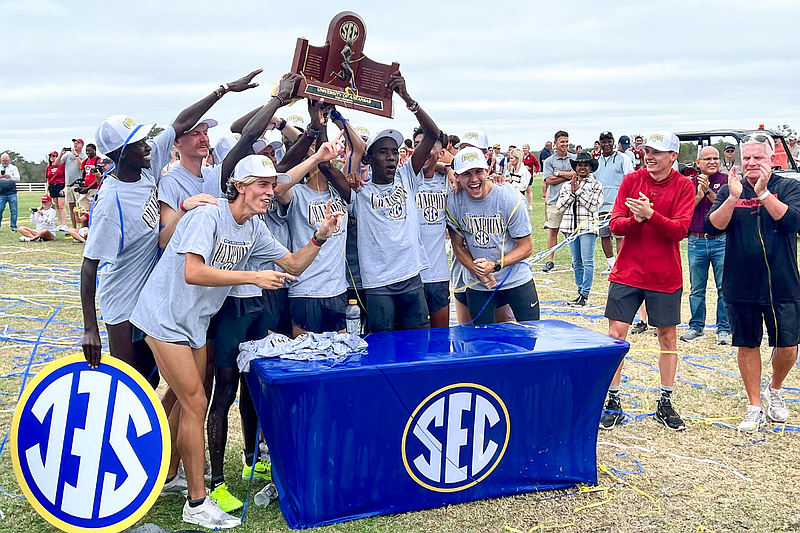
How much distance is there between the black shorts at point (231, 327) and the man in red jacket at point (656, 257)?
2.72 meters

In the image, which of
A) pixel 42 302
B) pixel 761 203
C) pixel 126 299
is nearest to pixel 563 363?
pixel 761 203

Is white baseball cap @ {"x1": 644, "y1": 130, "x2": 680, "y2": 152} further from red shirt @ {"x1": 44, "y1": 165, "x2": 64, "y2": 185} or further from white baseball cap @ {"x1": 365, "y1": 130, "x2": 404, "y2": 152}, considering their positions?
red shirt @ {"x1": 44, "y1": 165, "x2": 64, "y2": 185}

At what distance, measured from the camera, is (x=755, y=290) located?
5.20m

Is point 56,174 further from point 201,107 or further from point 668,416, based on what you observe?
point 668,416

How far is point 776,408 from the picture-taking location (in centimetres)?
537

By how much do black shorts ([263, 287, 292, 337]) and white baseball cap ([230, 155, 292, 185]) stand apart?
0.89 metres

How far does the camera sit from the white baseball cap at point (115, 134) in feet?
12.5

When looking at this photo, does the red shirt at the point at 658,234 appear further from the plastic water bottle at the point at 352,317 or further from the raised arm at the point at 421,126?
the plastic water bottle at the point at 352,317

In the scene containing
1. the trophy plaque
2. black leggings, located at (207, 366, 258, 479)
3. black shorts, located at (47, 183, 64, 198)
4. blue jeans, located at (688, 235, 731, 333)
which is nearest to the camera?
black leggings, located at (207, 366, 258, 479)

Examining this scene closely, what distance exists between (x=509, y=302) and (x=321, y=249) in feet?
5.30

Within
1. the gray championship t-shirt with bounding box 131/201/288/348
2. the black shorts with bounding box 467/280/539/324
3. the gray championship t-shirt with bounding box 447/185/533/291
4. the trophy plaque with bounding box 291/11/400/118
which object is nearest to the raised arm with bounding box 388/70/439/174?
the trophy plaque with bounding box 291/11/400/118

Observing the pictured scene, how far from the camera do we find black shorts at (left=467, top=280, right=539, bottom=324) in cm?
532

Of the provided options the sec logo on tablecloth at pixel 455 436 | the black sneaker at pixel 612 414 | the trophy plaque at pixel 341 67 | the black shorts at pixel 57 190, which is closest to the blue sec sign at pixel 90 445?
the sec logo on tablecloth at pixel 455 436

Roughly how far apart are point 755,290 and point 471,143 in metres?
2.43
